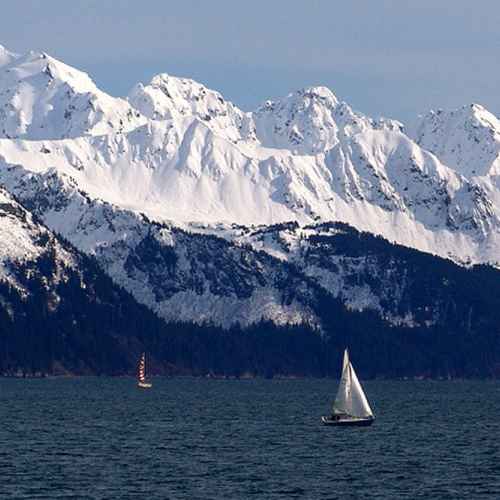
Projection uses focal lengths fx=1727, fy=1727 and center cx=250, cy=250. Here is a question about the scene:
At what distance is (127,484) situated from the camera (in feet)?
584

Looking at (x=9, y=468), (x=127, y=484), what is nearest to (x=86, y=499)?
(x=127, y=484)

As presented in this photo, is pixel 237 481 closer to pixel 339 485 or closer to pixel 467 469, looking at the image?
pixel 339 485

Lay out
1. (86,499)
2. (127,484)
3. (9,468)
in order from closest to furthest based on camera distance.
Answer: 1. (86,499)
2. (127,484)
3. (9,468)

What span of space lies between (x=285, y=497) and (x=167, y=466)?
30.3 m

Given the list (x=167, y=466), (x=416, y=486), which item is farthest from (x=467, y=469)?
(x=167, y=466)

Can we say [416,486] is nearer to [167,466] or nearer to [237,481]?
[237,481]

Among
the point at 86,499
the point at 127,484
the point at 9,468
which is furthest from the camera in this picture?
the point at 9,468

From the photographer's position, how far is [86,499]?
6476 inches

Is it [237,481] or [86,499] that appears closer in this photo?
[86,499]

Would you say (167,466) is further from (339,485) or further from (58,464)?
(339,485)

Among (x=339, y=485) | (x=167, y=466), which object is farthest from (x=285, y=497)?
(x=167, y=466)

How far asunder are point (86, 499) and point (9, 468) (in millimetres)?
28828

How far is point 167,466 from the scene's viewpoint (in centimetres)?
19662

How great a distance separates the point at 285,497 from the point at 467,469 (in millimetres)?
36329
